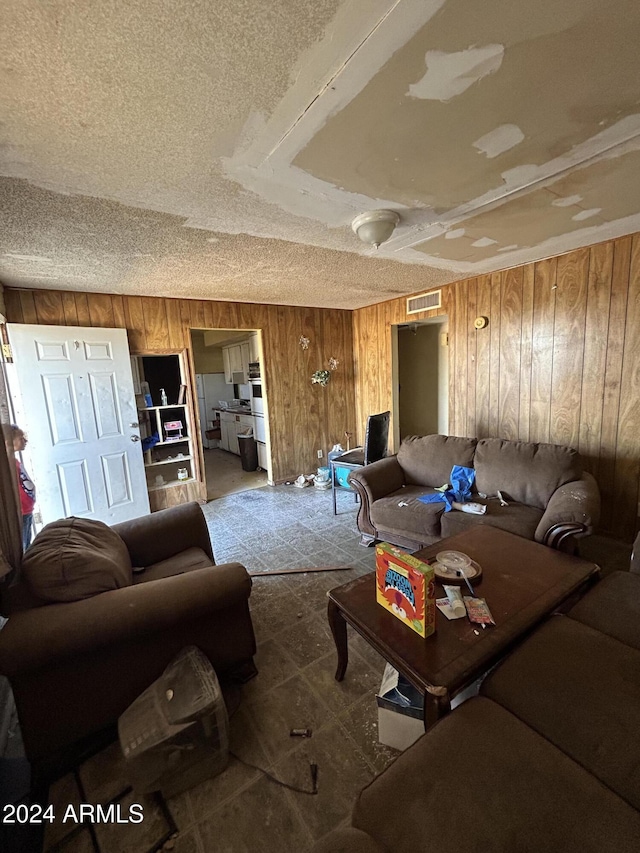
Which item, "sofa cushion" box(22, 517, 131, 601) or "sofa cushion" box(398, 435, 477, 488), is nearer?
"sofa cushion" box(22, 517, 131, 601)

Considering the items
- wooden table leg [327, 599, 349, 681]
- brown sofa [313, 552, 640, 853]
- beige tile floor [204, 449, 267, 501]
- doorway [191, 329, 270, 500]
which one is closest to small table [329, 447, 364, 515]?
doorway [191, 329, 270, 500]

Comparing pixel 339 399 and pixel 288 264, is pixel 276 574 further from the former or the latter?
pixel 339 399

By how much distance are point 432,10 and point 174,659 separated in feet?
7.32

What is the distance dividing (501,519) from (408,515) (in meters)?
0.63

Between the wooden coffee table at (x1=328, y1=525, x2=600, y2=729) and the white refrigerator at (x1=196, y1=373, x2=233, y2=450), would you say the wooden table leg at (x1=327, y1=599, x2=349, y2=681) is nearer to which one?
the wooden coffee table at (x1=328, y1=525, x2=600, y2=729)

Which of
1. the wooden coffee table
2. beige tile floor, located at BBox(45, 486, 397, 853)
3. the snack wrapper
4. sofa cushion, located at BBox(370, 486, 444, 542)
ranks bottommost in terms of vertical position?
beige tile floor, located at BBox(45, 486, 397, 853)

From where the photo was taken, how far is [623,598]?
142cm

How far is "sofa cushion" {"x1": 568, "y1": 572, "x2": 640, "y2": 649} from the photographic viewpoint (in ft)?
4.14

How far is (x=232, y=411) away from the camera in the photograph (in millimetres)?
5953

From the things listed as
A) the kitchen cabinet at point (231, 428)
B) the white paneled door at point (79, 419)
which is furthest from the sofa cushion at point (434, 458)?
the kitchen cabinet at point (231, 428)

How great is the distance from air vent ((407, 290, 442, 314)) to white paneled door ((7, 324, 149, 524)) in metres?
3.18

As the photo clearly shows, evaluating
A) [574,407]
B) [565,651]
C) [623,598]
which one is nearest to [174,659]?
[565,651]

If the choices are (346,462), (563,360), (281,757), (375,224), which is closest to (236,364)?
(346,462)

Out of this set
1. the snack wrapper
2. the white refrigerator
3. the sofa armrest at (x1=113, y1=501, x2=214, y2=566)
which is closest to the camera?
the snack wrapper
